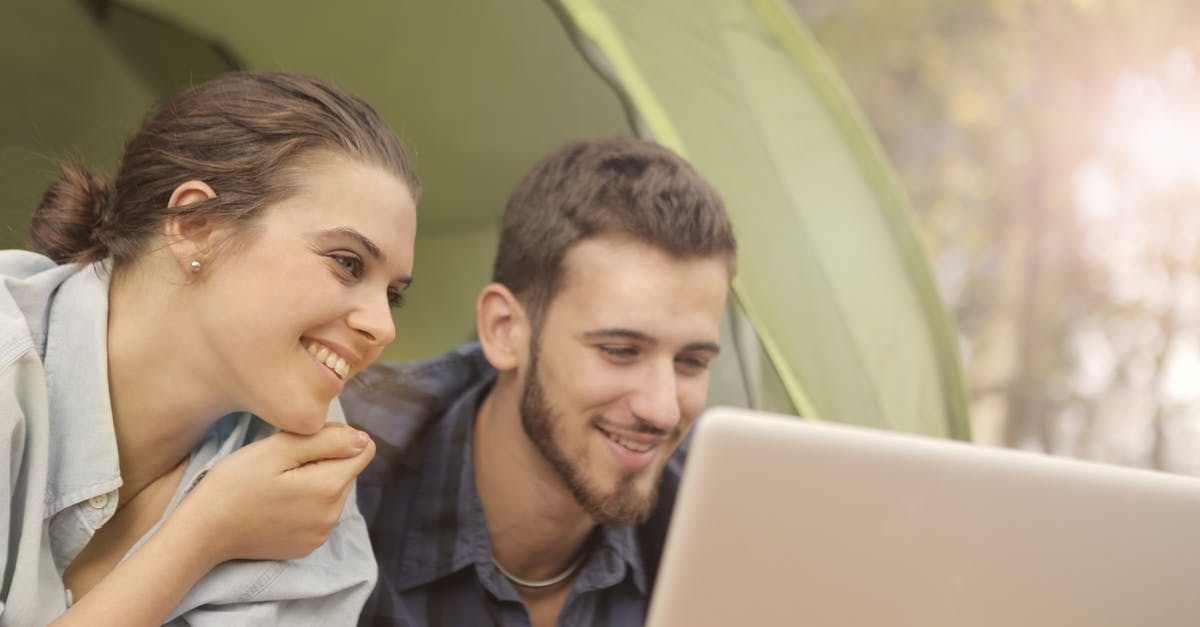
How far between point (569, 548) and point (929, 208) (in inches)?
149

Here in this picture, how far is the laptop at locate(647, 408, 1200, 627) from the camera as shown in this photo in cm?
54

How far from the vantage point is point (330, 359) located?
34.5 inches

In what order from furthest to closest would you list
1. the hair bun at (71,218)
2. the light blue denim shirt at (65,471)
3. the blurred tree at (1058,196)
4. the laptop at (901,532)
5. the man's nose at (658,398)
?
the blurred tree at (1058,196)
the man's nose at (658,398)
the hair bun at (71,218)
the light blue denim shirt at (65,471)
the laptop at (901,532)

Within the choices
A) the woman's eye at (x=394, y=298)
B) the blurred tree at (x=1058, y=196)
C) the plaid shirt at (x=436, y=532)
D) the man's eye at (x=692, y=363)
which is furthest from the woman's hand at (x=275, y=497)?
the blurred tree at (x=1058, y=196)

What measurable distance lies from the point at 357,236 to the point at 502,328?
33 centimetres

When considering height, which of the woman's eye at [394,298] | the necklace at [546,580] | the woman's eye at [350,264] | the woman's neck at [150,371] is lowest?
the woman's neck at [150,371]

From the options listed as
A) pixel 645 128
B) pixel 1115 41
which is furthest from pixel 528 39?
pixel 1115 41

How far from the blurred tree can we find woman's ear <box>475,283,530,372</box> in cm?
368

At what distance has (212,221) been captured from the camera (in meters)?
0.87

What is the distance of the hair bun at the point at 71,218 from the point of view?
938 millimetres

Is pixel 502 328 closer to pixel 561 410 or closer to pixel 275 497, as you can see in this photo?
pixel 561 410

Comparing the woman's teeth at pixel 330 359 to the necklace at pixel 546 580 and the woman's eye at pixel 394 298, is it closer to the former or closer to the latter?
the woman's eye at pixel 394 298

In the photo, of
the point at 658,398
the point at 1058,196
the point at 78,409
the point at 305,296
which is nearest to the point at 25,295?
the point at 78,409

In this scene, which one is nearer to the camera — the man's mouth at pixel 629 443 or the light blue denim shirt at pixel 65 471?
the light blue denim shirt at pixel 65 471
